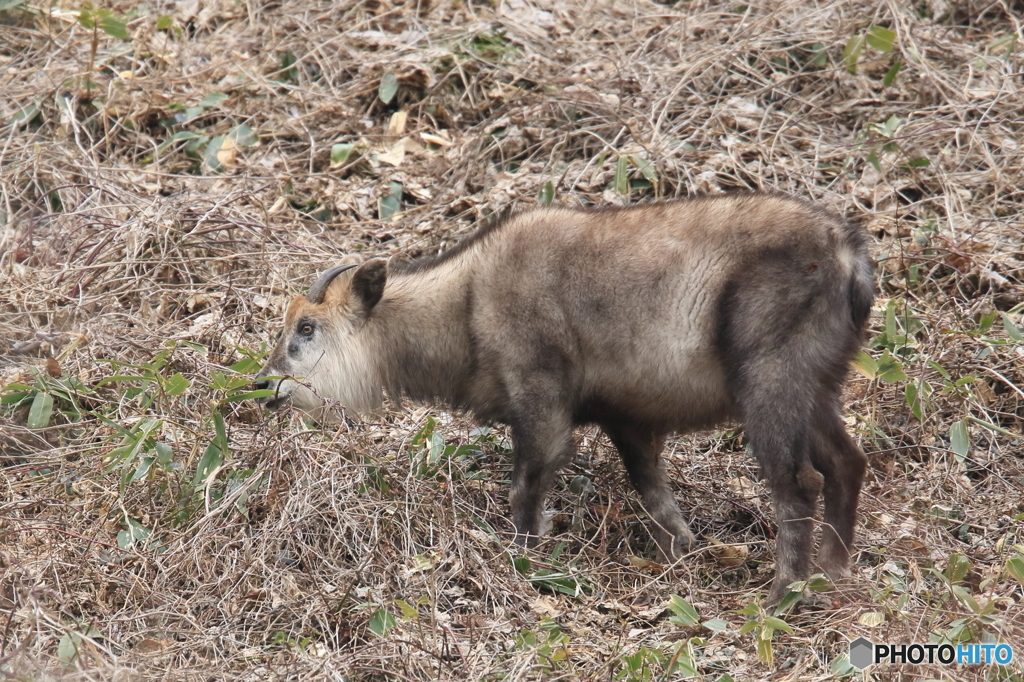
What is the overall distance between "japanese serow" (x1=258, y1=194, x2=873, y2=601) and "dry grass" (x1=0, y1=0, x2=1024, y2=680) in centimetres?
28

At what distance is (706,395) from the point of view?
4605 mm

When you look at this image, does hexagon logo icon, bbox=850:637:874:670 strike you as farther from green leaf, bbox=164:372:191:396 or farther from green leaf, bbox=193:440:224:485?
green leaf, bbox=164:372:191:396

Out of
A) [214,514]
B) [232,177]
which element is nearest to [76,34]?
[232,177]

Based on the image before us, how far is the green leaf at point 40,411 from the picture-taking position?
15.9 ft

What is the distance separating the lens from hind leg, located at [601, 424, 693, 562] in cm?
502

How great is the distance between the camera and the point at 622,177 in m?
6.54

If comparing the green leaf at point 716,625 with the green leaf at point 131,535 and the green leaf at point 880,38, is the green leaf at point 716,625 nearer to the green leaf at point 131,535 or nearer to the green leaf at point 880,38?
the green leaf at point 131,535

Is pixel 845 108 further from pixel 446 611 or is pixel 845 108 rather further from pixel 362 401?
pixel 446 611

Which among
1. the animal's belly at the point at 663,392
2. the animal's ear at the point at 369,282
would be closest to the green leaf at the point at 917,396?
the animal's belly at the point at 663,392

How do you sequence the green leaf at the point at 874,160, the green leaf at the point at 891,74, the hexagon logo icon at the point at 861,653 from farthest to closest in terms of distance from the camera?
the green leaf at the point at 891,74 < the green leaf at the point at 874,160 < the hexagon logo icon at the point at 861,653

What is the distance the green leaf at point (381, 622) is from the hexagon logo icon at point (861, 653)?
1.62 meters

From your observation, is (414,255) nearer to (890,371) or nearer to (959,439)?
(890,371)

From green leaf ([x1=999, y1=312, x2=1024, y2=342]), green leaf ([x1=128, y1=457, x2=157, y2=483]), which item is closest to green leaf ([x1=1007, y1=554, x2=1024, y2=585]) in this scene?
green leaf ([x1=999, y1=312, x2=1024, y2=342])

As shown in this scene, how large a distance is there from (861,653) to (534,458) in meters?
1.62
